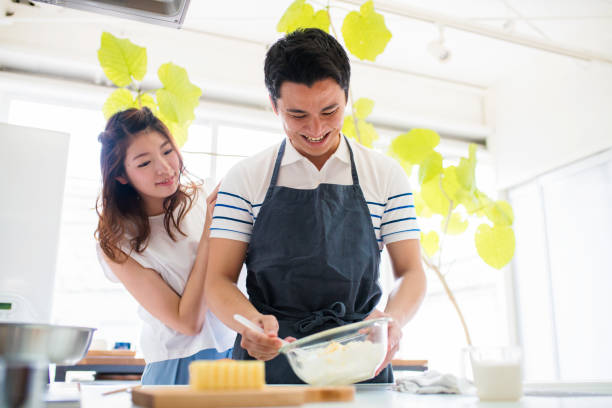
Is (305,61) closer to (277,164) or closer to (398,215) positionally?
(277,164)

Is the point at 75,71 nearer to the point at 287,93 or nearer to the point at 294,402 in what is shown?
the point at 287,93

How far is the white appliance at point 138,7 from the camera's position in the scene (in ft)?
4.35

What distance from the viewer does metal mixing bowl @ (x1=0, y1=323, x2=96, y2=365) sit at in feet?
2.28

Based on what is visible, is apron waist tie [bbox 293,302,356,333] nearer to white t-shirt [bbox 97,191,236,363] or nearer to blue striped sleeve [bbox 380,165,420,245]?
blue striped sleeve [bbox 380,165,420,245]

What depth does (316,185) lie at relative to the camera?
1.60 meters

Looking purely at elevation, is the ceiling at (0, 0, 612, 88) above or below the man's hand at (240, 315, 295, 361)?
above

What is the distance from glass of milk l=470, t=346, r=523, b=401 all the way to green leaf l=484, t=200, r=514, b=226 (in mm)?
2133

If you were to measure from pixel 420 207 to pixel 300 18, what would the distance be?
142cm

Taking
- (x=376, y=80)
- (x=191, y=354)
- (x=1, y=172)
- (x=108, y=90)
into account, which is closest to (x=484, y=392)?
(x=191, y=354)

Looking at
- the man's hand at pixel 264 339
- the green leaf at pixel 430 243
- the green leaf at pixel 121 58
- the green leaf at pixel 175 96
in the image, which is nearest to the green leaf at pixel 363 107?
the green leaf at pixel 430 243

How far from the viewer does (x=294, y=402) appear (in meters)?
0.74

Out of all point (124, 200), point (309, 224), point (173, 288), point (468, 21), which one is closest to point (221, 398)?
point (309, 224)

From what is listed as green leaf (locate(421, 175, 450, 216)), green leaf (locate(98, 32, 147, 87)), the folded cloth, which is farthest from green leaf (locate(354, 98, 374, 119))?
the folded cloth

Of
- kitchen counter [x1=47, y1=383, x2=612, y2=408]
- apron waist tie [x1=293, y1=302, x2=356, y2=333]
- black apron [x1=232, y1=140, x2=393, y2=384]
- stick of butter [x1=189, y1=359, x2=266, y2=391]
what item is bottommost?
kitchen counter [x1=47, y1=383, x2=612, y2=408]
